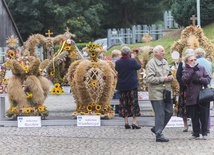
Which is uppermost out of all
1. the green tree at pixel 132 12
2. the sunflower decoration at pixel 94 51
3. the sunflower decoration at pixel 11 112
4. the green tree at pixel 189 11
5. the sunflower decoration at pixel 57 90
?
the green tree at pixel 132 12

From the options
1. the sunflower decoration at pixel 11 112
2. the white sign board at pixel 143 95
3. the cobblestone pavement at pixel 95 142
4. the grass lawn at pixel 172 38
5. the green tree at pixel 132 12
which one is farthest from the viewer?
the green tree at pixel 132 12

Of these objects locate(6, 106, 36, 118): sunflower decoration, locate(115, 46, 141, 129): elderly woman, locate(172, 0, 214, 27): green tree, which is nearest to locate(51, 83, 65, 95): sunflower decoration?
locate(6, 106, 36, 118): sunflower decoration

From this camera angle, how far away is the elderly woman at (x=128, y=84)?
45.9ft

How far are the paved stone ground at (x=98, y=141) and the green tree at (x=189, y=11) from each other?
Result: 820 inches

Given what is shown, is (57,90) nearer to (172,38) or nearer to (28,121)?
(28,121)

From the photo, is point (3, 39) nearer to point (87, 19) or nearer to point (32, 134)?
point (87, 19)

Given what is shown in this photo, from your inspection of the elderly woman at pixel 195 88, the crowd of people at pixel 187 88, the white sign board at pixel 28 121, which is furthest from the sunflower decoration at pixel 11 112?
the elderly woman at pixel 195 88

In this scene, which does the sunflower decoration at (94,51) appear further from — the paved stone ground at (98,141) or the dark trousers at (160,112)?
the dark trousers at (160,112)

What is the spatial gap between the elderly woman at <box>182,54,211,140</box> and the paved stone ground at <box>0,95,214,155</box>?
1.30ft

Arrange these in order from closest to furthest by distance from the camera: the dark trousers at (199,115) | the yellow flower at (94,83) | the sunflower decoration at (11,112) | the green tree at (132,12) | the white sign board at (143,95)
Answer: the dark trousers at (199,115) → the yellow flower at (94,83) → the sunflower decoration at (11,112) → the white sign board at (143,95) → the green tree at (132,12)

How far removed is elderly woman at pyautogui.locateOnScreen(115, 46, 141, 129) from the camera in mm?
13977

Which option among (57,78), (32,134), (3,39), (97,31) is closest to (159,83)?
(32,134)

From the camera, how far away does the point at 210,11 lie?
35844 millimetres

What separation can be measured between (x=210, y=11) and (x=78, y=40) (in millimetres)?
18206
